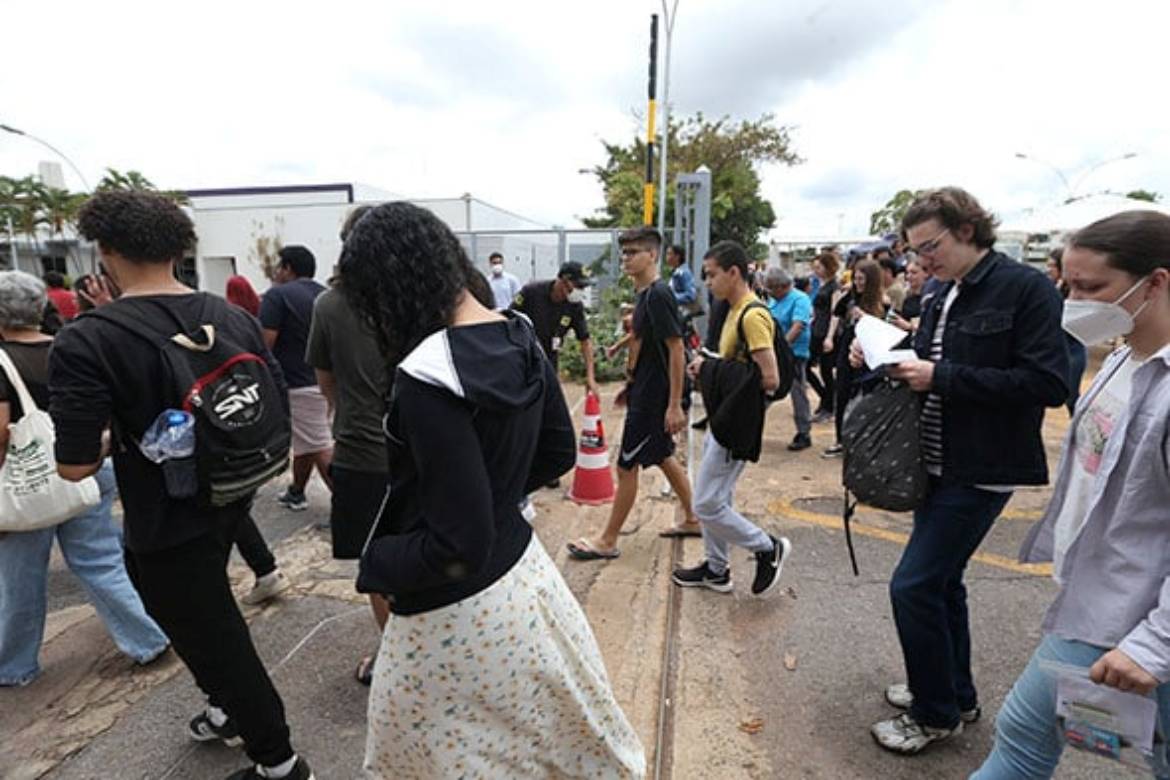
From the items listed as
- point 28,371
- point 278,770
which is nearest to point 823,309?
point 278,770

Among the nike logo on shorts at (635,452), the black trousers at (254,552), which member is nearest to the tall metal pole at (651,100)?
the nike logo on shorts at (635,452)

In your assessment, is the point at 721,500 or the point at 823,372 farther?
the point at 823,372

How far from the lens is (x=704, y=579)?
344 centimetres

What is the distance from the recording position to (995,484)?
198 centimetres

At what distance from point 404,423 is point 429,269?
0.33 m

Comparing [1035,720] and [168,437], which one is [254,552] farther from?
[1035,720]

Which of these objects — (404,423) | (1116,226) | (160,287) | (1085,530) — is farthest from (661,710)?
(160,287)

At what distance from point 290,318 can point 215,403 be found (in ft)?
Answer: 7.99

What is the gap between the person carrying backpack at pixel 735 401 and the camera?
2.99 metres

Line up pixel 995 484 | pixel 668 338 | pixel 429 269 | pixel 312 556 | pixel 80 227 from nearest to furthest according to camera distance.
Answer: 1. pixel 429 269
2. pixel 80 227
3. pixel 995 484
4. pixel 668 338
5. pixel 312 556

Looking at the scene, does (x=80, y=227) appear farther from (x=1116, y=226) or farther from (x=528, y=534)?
(x=1116, y=226)

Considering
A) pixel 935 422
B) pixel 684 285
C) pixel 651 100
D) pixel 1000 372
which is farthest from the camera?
pixel 651 100

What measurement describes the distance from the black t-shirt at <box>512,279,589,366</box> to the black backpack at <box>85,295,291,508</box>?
3700 millimetres

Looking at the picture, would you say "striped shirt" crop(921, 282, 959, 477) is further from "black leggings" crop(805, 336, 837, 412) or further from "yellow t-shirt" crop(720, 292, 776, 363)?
"black leggings" crop(805, 336, 837, 412)
